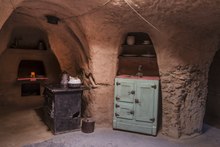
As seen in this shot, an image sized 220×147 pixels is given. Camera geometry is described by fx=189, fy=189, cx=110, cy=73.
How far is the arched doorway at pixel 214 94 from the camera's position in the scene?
430 centimetres

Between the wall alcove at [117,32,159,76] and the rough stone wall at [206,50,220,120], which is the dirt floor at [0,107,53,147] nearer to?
the wall alcove at [117,32,159,76]

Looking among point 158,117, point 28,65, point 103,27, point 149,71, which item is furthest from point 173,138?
point 28,65

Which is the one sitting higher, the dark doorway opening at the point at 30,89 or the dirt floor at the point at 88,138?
the dark doorway opening at the point at 30,89

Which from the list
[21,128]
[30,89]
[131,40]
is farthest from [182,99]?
[30,89]

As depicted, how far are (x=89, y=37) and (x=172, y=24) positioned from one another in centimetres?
146

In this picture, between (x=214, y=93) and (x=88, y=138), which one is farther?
(x=214, y=93)

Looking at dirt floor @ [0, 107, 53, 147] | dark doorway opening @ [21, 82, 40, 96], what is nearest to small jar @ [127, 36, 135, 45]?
dirt floor @ [0, 107, 53, 147]

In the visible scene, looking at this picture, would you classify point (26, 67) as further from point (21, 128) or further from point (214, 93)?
point (214, 93)

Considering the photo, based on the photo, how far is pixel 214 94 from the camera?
437 centimetres

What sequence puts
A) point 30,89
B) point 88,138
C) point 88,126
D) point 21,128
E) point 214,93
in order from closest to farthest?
point 88,138
point 88,126
point 21,128
point 214,93
point 30,89

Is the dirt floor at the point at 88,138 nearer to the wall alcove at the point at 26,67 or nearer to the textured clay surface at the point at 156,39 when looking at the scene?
the textured clay surface at the point at 156,39

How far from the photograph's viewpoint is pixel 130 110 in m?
3.41

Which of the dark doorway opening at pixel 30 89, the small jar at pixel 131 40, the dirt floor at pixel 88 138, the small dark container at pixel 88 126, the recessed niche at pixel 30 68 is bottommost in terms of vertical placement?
the dirt floor at pixel 88 138

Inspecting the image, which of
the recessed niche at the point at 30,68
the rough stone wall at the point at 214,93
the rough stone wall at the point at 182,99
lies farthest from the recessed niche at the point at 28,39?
the rough stone wall at the point at 214,93
